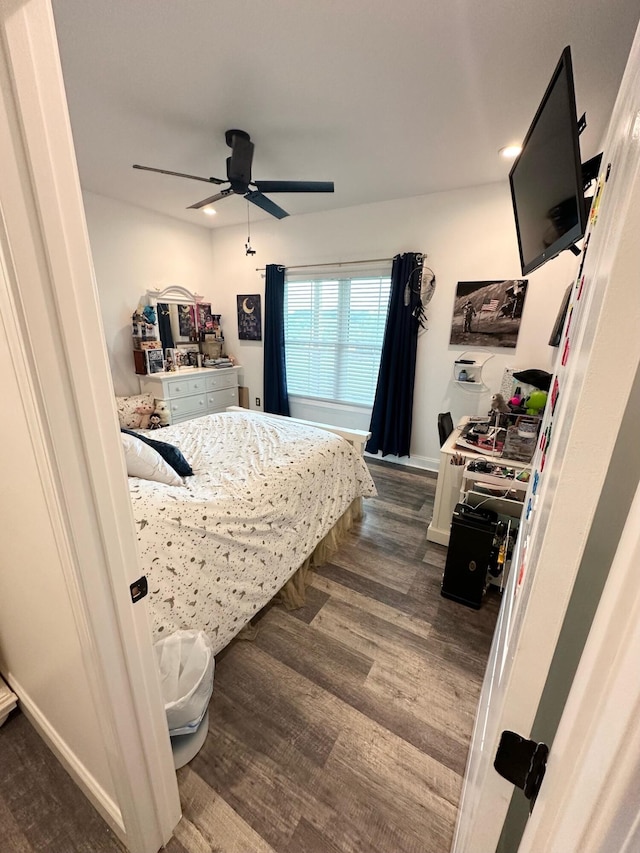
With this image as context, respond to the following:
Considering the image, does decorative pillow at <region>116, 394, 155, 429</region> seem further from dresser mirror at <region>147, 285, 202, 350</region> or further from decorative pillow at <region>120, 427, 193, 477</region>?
decorative pillow at <region>120, 427, 193, 477</region>

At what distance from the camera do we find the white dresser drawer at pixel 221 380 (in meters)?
4.26

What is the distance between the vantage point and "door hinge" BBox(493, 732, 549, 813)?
43cm

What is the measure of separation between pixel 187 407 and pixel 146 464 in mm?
2485

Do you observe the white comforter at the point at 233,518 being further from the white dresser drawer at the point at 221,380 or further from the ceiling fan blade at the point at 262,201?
the white dresser drawer at the point at 221,380

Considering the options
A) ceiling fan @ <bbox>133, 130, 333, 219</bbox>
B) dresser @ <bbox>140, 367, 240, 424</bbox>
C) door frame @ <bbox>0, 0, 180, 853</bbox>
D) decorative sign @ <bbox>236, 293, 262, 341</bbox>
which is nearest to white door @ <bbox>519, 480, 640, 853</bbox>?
door frame @ <bbox>0, 0, 180, 853</bbox>

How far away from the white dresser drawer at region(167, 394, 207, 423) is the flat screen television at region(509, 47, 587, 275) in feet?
11.5

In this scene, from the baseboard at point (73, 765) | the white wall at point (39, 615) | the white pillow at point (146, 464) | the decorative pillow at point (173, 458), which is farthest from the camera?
the decorative pillow at point (173, 458)

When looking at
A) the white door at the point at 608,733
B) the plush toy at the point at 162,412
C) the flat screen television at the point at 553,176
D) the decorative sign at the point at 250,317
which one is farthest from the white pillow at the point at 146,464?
the decorative sign at the point at 250,317

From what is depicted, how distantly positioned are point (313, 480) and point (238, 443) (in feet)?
2.00

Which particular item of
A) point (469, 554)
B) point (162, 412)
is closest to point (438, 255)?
point (469, 554)

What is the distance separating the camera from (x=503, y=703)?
47cm

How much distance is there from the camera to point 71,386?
627 mm

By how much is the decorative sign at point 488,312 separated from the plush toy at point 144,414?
3.22 m

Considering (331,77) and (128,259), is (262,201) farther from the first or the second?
(128,259)
